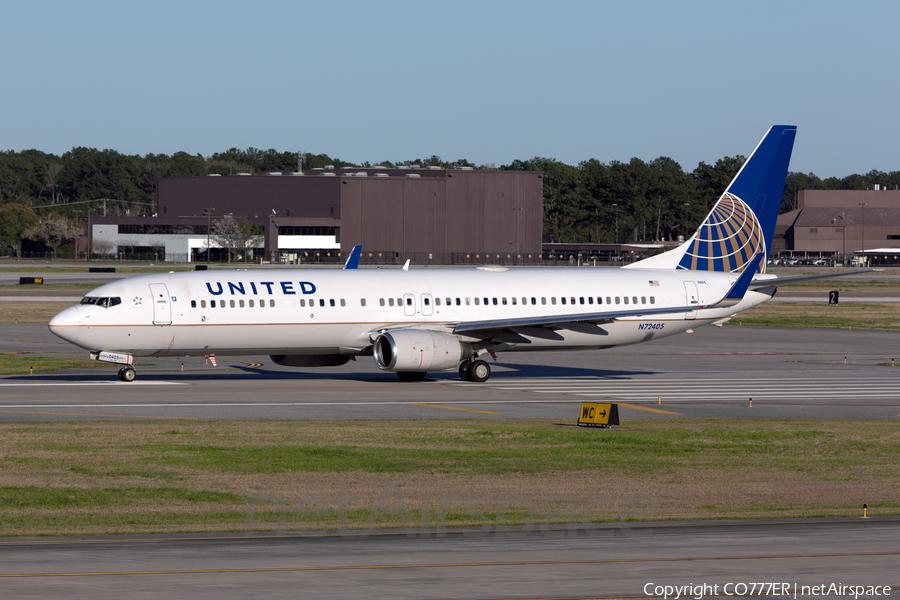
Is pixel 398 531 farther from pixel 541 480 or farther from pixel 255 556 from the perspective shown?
pixel 541 480

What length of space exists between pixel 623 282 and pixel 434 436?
743 inches

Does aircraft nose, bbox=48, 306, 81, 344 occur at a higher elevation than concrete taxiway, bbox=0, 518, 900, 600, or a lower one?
higher

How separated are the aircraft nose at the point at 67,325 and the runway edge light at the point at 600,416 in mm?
18078

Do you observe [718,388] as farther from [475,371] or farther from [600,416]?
[600,416]

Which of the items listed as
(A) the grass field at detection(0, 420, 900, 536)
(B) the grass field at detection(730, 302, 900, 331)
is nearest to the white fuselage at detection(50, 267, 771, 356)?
(A) the grass field at detection(0, 420, 900, 536)

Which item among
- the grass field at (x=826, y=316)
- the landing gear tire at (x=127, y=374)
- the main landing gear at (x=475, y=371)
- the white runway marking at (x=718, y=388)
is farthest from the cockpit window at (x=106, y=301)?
the grass field at (x=826, y=316)

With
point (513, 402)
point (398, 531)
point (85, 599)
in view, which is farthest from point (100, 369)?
point (85, 599)

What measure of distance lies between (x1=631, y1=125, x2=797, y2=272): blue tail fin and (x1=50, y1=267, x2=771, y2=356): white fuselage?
149 cm

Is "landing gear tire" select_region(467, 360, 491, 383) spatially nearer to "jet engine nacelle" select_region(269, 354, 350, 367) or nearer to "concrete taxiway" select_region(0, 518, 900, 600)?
"jet engine nacelle" select_region(269, 354, 350, 367)

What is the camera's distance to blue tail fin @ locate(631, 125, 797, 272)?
47781 mm

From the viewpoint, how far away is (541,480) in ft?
73.7

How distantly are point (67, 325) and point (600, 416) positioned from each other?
1884 centimetres

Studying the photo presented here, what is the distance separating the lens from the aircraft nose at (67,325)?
123ft

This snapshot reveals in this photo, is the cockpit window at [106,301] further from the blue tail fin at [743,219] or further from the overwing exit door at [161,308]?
the blue tail fin at [743,219]
